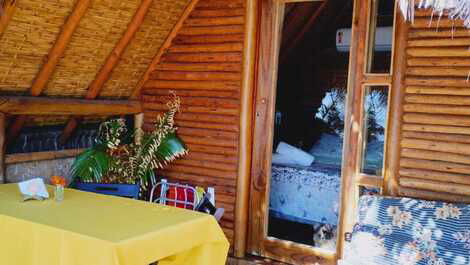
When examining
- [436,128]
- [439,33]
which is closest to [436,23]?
[439,33]

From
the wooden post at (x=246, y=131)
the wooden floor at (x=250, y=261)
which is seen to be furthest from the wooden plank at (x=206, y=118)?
the wooden floor at (x=250, y=261)

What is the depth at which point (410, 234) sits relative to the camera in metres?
3.28

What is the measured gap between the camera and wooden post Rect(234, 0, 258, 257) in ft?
14.1

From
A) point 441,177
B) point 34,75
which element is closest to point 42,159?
point 34,75

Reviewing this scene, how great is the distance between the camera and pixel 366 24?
3.87m

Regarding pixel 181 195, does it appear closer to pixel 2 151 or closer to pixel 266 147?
pixel 266 147

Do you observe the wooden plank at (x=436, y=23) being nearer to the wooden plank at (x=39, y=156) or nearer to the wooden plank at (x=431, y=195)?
the wooden plank at (x=431, y=195)

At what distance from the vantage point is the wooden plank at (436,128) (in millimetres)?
3410

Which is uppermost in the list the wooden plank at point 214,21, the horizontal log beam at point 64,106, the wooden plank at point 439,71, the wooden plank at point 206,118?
the wooden plank at point 214,21

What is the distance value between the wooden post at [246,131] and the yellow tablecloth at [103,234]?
130cm

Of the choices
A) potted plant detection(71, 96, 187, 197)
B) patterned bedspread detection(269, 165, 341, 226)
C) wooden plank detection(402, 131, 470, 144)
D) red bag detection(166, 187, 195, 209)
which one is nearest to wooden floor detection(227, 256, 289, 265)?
patterned bedspread detection(269, 165, 341, 226)

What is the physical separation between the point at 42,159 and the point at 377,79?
2.87m

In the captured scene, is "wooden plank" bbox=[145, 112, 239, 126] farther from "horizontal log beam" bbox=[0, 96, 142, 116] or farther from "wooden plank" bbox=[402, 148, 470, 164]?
"wooden plank" bbox=[402, 148, 470, 164]

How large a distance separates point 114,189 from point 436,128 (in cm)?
243
